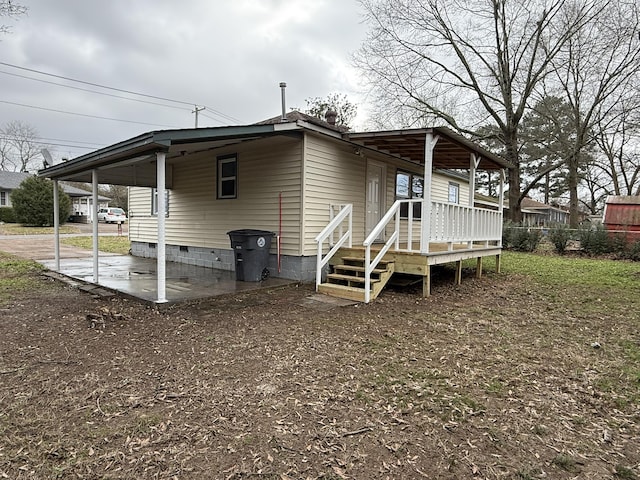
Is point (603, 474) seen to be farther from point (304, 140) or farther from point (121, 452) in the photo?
point (304, 140)

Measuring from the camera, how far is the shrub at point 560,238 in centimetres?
1297

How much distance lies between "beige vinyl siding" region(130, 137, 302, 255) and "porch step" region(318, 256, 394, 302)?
1.08 meters

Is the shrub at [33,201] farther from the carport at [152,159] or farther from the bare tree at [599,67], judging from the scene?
the bare tree at [599,67]

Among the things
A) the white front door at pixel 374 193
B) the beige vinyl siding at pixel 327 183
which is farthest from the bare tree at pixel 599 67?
the beige vinyl siding at pixel 327 183

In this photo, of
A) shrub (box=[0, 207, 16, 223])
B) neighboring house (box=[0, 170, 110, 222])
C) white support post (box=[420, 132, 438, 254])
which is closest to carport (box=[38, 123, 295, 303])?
white support post (box=[420, 132, 438, 254])

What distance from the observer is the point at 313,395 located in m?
2.93

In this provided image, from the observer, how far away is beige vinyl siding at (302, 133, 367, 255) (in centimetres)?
741

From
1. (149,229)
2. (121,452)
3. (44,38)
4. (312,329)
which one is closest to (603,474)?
(121,452)

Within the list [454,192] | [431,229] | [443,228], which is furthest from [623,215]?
[431,229]

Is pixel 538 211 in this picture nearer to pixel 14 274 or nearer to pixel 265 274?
pixel 265 274

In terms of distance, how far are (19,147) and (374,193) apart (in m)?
51.4

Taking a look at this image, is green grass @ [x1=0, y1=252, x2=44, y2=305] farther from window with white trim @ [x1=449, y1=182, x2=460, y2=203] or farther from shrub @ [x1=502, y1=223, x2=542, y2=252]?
shrub @ [x1=502, y1=223, x2=542, y2=252]

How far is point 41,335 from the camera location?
4340mm

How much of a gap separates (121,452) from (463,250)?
6.91 metres
